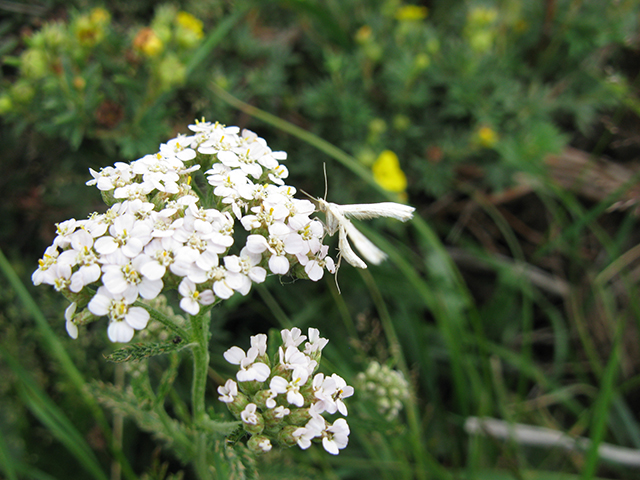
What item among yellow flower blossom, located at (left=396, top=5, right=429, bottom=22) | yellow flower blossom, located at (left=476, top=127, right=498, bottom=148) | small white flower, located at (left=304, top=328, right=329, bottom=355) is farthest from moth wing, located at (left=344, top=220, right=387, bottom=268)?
yellow flower blossom, located at (left=396, top=5, right=429, bottom=22)

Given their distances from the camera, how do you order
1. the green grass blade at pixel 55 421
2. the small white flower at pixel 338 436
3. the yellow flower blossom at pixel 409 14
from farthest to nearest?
the yellow flower blossom at pixel 409 14 < the green grass blade at pixel 55 421 < the small white flower at pixel 338 436

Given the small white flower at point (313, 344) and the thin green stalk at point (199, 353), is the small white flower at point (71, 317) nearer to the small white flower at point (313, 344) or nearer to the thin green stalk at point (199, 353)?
the thin green stalk at point (199, 353)

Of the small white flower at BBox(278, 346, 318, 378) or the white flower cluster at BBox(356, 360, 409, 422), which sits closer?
the small white flower at BBox(278, 346, 318, 378)

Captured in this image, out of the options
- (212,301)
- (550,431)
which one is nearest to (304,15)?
(212,301)

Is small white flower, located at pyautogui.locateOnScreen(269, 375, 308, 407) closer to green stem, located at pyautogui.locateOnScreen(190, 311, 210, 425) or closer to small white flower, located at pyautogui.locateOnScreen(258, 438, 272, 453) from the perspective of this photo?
small white flower, located at pyautogui.locateOnScreen(258, 438, 272, 453)

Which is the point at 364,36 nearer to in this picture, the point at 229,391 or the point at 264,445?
the point at 229,391

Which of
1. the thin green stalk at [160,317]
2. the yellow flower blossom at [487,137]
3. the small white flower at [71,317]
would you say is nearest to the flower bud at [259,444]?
the thin green stalk at [160,317]
